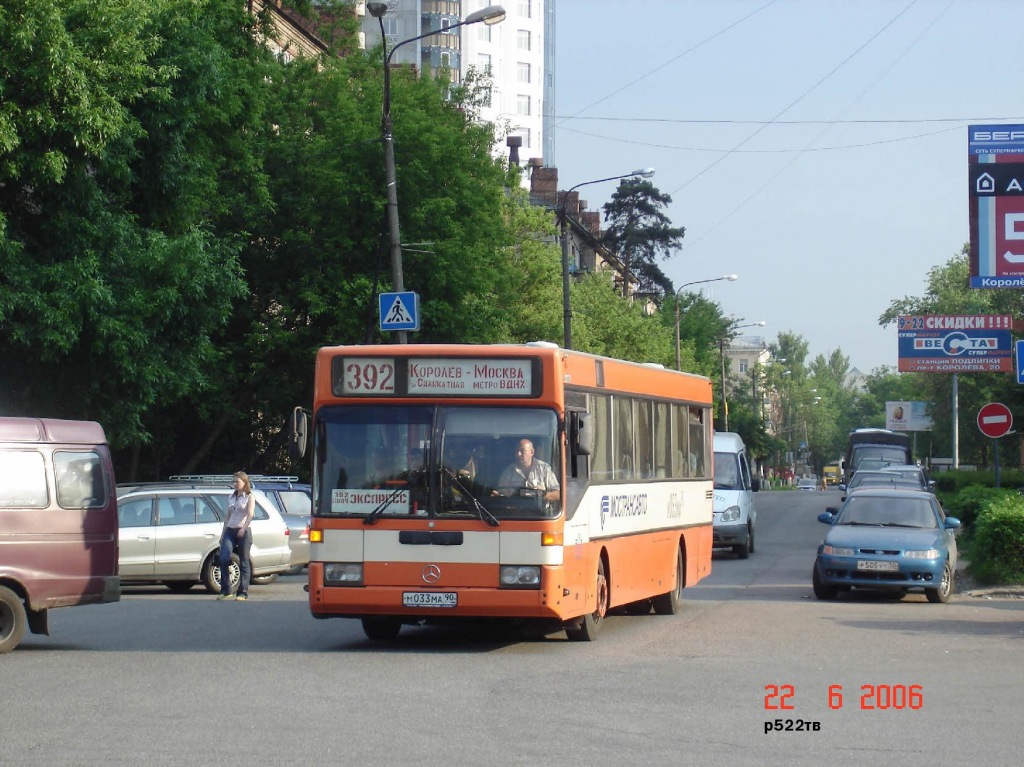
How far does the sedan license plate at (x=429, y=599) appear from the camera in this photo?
14.3 metres

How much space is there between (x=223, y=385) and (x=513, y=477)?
24.2m

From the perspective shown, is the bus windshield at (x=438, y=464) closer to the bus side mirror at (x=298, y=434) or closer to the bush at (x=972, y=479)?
the bus side mirror at (x=298, y=434)

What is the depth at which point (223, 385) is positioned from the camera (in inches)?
1483

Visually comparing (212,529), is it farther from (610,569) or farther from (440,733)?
(440,733)

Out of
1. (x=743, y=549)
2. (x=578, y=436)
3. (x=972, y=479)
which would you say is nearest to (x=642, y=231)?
(x=972, y=479)

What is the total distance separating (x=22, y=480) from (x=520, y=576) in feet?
15.7

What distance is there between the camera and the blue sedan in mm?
20625

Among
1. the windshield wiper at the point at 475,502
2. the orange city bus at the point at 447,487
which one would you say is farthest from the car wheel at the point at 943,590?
the windshield wiper at the point at 475,502

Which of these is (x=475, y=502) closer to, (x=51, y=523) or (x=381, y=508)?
(x=381, y=508)

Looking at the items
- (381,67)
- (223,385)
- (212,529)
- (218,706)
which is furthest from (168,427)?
(218,706)

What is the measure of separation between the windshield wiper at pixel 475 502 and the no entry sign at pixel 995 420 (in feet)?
57.3

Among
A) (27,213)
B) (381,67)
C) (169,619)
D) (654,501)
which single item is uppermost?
(381,67)

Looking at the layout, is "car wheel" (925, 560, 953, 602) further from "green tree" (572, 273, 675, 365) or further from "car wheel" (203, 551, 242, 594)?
"green tree" (572, 273, 675, 365)
